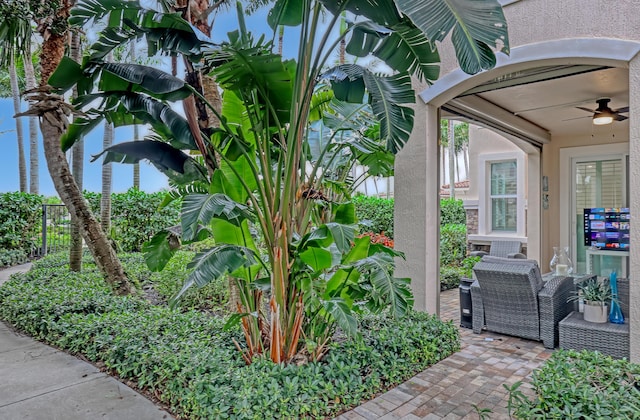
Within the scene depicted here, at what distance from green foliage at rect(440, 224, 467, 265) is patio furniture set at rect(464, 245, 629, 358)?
5.50m

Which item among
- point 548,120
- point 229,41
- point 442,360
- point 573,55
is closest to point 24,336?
point 229,41

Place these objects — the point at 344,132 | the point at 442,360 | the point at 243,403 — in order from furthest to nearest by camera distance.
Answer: the point at 344,132 < the point at 442,360 < the point at 243,403

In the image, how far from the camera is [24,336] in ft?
18.1

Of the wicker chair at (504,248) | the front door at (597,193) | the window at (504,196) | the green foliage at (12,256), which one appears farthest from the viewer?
the green foliage at (12,256)

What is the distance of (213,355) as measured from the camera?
3834 mm

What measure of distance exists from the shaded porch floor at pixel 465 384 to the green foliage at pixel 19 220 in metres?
11.9

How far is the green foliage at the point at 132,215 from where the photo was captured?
12.6 meters

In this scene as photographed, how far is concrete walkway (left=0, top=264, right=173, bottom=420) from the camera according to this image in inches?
134

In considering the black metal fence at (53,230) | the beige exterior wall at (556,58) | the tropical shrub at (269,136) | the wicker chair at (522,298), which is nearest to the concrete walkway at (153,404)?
the wicker chair at (522,298)

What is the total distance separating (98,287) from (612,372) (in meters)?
6.98

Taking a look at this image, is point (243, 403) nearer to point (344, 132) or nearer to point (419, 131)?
point (344, 132)

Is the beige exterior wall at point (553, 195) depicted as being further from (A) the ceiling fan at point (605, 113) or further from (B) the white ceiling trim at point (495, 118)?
(A) the ceiling fan at point (605, 113)

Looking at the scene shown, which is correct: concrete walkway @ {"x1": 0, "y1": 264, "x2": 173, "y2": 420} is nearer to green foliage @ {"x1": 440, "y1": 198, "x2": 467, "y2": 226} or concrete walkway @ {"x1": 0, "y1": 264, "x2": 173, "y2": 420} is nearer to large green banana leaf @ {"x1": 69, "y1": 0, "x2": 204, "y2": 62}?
large green banana leaf @ {"x1": 69, "y1": 0, "x2": 204, "y2": 62}

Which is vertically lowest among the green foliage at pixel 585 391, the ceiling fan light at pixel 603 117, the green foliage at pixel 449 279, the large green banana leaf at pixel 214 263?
the green foliage at pixel 449 279
